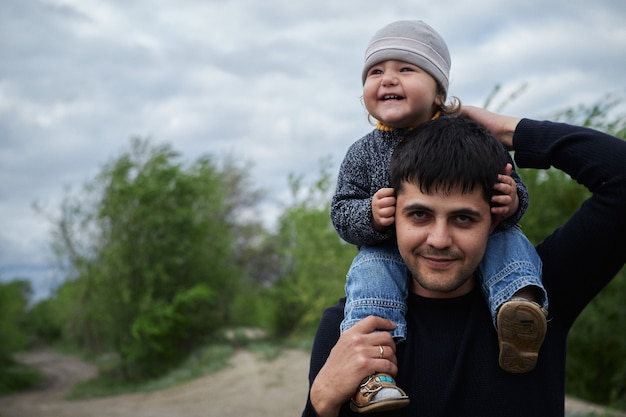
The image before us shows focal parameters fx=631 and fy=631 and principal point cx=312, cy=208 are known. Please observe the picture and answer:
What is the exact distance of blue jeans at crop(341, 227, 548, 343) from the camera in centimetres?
203

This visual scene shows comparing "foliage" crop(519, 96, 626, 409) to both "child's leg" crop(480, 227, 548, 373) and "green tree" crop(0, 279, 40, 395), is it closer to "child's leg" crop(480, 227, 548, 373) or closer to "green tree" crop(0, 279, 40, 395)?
"child's leg" crop(480, 227, 548, 373)

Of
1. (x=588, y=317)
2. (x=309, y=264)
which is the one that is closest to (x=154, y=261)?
(x=309, y=264)

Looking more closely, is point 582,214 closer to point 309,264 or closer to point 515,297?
point 515,297

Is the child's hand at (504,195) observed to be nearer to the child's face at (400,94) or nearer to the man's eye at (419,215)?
the man's eye at (419,215)

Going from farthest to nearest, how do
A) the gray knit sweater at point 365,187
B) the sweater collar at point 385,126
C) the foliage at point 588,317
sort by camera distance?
the foliage at point 588,317, the sweater collar at point 385,126, the gray knit sweater at point 365,187

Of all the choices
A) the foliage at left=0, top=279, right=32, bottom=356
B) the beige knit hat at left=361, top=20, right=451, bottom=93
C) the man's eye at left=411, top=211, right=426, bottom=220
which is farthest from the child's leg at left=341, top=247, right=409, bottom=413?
the foliage at left=0, top=279, right=32, bottom=356

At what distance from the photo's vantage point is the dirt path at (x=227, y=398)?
35.8ft

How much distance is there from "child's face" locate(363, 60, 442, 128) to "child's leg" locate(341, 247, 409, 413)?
49 cm

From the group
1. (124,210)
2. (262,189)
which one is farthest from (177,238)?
(262,189)

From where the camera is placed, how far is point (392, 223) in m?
2.11

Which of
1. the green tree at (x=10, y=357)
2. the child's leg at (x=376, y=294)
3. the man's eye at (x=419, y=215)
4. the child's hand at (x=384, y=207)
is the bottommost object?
the child's leg at (x=376, y=294)

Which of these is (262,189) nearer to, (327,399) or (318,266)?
(318,266)

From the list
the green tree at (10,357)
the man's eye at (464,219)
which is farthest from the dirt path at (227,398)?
the man's eye at (464,219)

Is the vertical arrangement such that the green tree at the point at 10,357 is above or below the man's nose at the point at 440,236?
above
